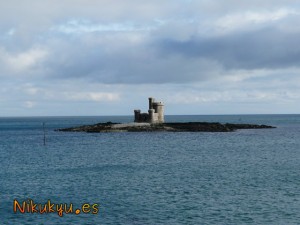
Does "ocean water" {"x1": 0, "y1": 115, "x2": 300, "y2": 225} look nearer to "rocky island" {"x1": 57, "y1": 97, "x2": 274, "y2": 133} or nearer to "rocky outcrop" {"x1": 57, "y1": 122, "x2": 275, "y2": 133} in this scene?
"rocky outcrop" {"x1": 57, "y1": 122, "x2": 275, "y2": 133}

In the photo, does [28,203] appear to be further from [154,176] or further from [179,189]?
[154,176]

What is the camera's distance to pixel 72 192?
122 feet

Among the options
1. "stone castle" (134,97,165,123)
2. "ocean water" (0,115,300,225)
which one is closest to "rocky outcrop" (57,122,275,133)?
"stone castle" (134,97,165,123)

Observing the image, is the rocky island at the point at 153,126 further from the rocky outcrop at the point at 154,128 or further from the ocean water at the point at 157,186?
the ocean water at the point at 157,186

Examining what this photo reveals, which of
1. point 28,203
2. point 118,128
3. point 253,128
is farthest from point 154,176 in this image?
point 253,128

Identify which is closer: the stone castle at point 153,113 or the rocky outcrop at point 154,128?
the rocky outcrop at point 154,128

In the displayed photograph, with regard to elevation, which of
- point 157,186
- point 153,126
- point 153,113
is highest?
point 153,113

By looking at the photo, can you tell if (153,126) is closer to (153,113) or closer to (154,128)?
(154,128)

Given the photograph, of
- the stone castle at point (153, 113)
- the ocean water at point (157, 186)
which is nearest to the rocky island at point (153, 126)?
the stone castle at point (153, 113)

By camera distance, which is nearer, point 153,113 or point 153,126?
point 153,126

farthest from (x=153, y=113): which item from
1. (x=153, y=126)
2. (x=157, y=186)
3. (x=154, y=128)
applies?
(x=157, y=186)

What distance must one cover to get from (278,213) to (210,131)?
3651 inches

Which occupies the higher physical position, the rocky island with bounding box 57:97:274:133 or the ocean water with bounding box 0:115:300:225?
the rocky island with bounding box 57:97:274:133

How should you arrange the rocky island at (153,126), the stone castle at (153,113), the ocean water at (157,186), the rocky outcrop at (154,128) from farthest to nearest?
the stone castle at (153,113), the rocky island at (153,126), the rocky outcrop at (154,128), the ocean water at (157,186)
